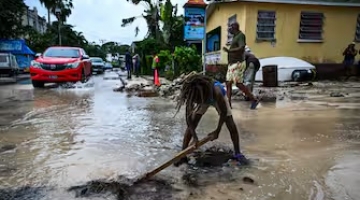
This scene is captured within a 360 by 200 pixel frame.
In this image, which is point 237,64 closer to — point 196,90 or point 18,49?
point 196,90

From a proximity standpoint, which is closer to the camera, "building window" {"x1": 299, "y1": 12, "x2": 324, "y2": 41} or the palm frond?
"building window" {"x1": 299, "y1": 12, "x2": 324, "y2": 41}

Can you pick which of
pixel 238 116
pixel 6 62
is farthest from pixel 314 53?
pixel 6 62

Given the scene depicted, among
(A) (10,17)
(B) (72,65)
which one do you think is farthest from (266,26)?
(A) (10,17)

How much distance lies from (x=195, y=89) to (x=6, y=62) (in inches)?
800

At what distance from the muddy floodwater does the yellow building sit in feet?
22.7

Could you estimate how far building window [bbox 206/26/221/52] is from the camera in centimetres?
1858

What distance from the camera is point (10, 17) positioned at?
73.2 ft

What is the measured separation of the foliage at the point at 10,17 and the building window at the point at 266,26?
15019 millimetres

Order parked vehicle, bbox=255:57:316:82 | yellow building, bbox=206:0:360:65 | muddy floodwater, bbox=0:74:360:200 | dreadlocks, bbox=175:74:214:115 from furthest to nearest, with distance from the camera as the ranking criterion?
yellow building, bbox=206:0:360:65 → parked vehicle, bbox=255:57:316:82 → dreadlocks, bbox=175:74:214:115 → muddy floodwater, bbox=0:74:360:200

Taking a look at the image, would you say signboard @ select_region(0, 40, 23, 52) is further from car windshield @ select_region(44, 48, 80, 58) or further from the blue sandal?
the blue sandal

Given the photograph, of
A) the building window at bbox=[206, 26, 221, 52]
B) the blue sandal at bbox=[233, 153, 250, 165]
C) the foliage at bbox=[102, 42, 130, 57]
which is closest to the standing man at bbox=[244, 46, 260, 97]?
the blue sandal at bbox=[233, 153, 250, 165]

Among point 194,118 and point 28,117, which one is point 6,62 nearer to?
point 28,117

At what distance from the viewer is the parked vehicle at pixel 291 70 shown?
13.2m

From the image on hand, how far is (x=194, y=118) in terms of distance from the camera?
3811 millimetres
